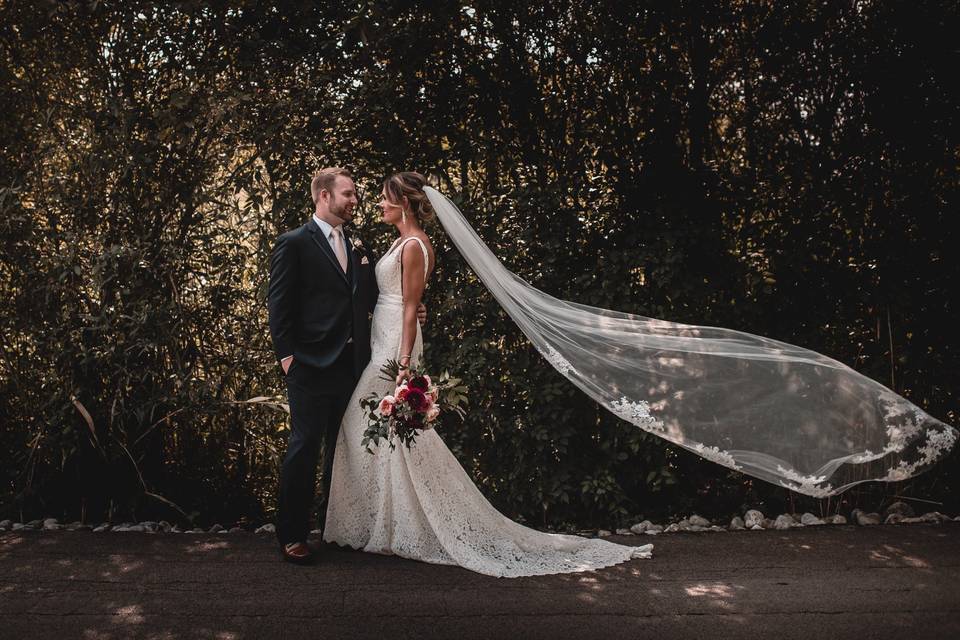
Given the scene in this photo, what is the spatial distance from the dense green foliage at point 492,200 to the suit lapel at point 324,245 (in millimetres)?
818

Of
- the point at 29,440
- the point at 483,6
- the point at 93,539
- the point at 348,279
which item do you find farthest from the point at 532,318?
the point at 29,440

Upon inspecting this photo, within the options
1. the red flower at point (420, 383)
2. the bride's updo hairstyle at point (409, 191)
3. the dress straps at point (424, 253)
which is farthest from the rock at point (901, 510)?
the bride's updo hairstyle at point (409, 191)

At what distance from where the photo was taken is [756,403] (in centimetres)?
353

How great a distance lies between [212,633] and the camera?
2.90 metres

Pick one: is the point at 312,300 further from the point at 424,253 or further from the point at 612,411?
the point at 612,411

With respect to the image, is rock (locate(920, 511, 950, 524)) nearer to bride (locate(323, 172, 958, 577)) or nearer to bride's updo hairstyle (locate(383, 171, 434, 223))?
bride (locate(323, 172, 958, 577))

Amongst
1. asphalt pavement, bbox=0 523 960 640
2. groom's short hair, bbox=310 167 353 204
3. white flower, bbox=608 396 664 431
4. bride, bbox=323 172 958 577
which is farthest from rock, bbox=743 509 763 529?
groom's short hair, bbox=310 167 353 204

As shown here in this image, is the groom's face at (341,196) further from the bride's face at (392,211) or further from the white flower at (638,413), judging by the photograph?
the white flower at (638,413)

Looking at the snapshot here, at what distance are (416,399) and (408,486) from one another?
22.2 inches

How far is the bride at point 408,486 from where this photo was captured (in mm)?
3777

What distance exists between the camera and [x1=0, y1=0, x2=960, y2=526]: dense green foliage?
14.6ft

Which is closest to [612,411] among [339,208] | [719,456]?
[719,456]

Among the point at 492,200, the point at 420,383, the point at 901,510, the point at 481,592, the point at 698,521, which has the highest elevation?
the point at 492,200

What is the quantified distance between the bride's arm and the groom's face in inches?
12.6
